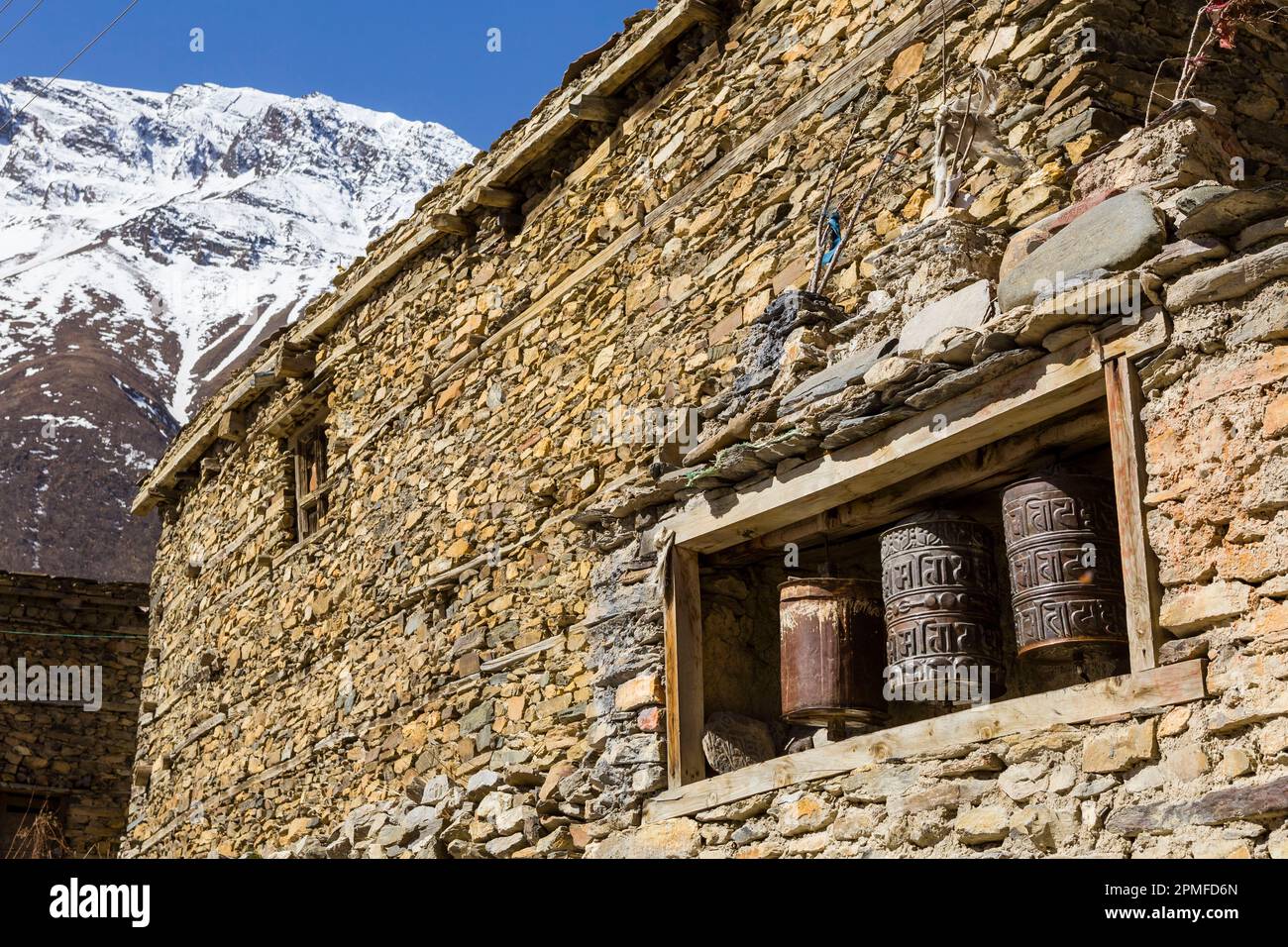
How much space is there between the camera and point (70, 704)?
1705 centimetres

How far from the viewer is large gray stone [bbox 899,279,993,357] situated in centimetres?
573

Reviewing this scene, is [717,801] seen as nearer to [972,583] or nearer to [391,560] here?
[972,583]

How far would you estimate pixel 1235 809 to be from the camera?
Answer: 14.3 ft

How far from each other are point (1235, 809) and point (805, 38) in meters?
4.53

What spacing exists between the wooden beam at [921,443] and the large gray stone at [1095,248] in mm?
253

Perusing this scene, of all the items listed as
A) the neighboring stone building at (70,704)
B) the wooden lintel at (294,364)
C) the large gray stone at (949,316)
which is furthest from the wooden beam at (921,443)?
the neighboring stone building at (70,704)

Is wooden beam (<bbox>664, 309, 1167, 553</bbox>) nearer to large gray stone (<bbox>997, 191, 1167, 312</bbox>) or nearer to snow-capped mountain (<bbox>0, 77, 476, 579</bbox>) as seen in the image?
large gray stone (<bbox>997, 191, 1167, 312</bbox>)

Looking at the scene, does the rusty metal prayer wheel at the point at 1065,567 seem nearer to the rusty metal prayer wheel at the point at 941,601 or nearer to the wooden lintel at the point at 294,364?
the rusty metal prayer wheel at the point at 941,601

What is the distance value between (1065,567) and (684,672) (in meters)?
1.83

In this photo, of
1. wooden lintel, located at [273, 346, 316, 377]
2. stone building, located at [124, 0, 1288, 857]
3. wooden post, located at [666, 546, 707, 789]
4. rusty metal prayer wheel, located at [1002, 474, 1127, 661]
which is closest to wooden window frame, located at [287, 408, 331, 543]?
stone building, located at [124, 0, 1288, 857]

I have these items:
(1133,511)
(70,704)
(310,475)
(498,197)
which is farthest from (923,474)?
(70,704)

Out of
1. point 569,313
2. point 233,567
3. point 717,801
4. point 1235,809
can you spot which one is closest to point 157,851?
point 233,567

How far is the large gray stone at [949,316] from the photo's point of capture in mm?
5730

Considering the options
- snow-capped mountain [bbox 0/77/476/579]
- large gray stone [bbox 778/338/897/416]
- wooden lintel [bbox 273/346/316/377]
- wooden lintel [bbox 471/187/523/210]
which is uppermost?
snow-capped mountain [bbox 0/77/476/579]
